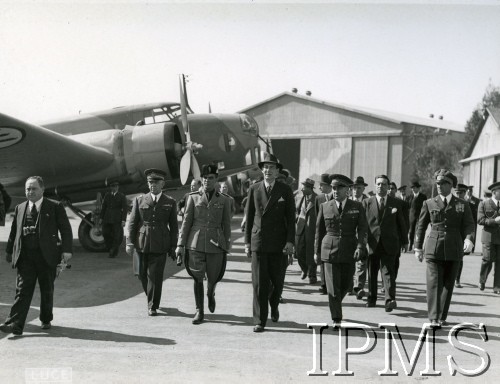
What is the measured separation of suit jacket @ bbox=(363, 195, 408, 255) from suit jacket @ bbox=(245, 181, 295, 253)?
1.81 meters

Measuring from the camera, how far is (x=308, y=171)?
4250 centimetres

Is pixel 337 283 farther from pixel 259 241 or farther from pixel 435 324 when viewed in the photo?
pixel 435 324

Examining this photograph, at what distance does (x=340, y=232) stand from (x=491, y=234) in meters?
4.32

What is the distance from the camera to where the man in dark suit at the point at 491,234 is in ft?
31.6

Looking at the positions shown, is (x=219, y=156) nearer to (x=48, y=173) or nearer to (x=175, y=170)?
(x=175, y=170)

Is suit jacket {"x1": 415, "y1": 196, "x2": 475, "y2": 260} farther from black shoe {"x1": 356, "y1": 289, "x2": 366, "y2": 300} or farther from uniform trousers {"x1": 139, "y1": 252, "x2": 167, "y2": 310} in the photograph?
uniform trousers {"x1": 139, "y1": 252, "x2": 167, "y2": 310}

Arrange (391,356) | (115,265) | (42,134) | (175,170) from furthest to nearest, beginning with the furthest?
(175,170) → (42,134) → (115,265) → (391,356)

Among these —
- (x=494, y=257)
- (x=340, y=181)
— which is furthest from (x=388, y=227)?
(x=494, y=257)

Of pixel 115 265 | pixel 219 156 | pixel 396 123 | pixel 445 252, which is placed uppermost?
pixel 396 123

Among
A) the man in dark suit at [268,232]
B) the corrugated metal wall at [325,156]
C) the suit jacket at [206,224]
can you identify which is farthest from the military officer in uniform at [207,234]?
the corrugated metal wall at [325,156]

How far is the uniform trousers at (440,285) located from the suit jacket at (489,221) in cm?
323

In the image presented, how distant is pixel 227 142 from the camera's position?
15.9 meters

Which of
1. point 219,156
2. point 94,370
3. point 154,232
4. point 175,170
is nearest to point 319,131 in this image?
point 219,156

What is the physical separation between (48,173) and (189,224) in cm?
762
